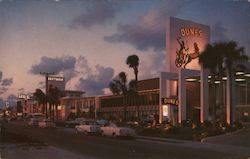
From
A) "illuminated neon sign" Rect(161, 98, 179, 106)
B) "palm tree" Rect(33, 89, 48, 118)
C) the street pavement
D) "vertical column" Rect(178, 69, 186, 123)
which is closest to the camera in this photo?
the street pavement

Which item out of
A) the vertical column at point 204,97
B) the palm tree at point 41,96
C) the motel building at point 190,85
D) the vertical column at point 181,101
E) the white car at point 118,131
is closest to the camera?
the white car at point 118,131

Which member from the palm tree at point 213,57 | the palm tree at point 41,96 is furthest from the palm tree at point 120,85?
the palm tree at point 41,96

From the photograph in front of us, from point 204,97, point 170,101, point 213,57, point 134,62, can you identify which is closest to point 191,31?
point 134,62

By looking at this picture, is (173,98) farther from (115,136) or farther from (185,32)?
(115,136)

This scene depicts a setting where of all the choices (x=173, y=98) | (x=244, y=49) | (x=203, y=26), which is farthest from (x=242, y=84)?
(x=244, y=49)

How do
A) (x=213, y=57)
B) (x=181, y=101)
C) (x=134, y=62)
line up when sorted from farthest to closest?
1. (x=134, y=62)
2. (x=181, y=101)
3. (x=213, y=57)

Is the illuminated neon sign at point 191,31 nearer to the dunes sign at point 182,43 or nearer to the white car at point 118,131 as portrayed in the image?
the dunes sign at point 182,43

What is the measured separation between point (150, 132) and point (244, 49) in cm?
1286

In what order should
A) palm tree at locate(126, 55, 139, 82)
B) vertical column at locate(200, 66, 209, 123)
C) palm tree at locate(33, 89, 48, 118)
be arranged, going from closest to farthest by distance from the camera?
vertical column at locate(200, 66, 209, 123), palm tree at locate(126, 55, 139, 82), palm tree at locate(33, 89, 48, 118)


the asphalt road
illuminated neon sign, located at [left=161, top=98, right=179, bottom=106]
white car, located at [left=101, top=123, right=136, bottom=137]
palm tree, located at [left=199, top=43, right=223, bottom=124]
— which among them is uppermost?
palm tree, located at [left=199, top=43, right=223, bottom=124]

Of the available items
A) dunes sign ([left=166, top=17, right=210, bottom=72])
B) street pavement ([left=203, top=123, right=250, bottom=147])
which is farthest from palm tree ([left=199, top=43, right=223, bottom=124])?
dunes sign ([left=166, top=17, right=210, bottom=72])

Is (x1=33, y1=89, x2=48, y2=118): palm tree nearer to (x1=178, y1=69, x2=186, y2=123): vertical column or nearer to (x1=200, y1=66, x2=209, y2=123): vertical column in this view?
(x1=178, y1=69, x2=186, y2=123): vertical column

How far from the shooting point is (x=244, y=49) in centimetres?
4188

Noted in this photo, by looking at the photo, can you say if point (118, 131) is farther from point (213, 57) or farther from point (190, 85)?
point (190, 85)
